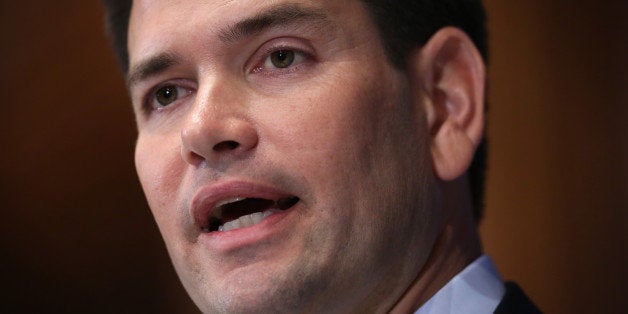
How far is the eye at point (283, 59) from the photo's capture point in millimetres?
1234

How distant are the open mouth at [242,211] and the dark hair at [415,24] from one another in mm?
292

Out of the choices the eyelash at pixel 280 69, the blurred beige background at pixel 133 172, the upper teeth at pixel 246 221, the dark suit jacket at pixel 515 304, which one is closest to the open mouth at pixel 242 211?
the upper teeth at pixel 246 221

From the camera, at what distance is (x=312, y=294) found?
45.4 inches

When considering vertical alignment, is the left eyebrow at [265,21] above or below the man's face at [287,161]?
above

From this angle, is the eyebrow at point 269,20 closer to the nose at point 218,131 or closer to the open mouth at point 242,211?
the nose at point 218,131

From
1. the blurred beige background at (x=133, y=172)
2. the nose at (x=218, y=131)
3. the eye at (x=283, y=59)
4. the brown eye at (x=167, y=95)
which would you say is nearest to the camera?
the nose at (x=218, y=131)

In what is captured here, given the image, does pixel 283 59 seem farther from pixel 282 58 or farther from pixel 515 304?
pixel 515 304

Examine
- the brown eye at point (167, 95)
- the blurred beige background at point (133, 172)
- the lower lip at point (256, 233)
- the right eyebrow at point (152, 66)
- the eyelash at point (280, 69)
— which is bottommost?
the blurred beige background at point (133, 172)

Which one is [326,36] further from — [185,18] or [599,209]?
[599,209]

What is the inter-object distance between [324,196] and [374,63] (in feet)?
0.78

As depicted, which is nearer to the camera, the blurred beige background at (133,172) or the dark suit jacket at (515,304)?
the dark suit jacket at (515,304)

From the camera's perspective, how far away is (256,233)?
1147 millimetres

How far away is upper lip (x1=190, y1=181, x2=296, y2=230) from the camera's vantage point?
1.14m

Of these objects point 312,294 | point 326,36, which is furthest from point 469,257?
point 326,36
